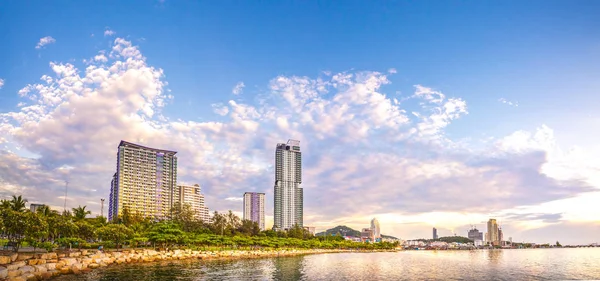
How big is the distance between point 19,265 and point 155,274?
44.1 ft

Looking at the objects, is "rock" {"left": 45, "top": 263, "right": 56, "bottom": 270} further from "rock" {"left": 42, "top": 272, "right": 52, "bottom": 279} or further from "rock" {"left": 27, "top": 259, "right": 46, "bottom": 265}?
"rock" {"left": 27, "top": 259, "right": 46, "bottom": 265}

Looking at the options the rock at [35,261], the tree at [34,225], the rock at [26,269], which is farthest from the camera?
the tree at [34,225]

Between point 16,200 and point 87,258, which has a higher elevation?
point 16,200

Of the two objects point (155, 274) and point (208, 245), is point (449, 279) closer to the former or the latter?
point (155, 274)

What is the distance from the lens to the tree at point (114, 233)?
7494 centimetres

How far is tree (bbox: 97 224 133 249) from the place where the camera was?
2950 inches

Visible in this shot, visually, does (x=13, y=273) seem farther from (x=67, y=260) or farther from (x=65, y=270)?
(x=67, y=260)

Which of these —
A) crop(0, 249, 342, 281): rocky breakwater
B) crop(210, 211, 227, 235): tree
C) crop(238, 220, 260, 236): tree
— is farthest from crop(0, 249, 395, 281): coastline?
crop(238, 220, 260, 236): tree

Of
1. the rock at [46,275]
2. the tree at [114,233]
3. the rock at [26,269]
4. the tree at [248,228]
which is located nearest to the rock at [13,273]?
the rock at [26,269]

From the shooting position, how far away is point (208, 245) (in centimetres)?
9888

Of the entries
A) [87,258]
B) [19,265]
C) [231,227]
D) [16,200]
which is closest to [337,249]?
[231,227]

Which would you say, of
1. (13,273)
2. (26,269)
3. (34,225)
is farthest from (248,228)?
(13,273)

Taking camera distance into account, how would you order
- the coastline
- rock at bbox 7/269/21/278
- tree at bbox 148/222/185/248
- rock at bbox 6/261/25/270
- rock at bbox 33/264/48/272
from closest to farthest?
rock at bbox 7/269/21/278
the coastline
rock at bbox 6/261/25/270
rock at bbox 33/264/48/272
tree at bbox 148/222/185/248

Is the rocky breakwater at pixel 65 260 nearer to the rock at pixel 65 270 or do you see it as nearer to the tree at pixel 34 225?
the rock at pixel 65 270
